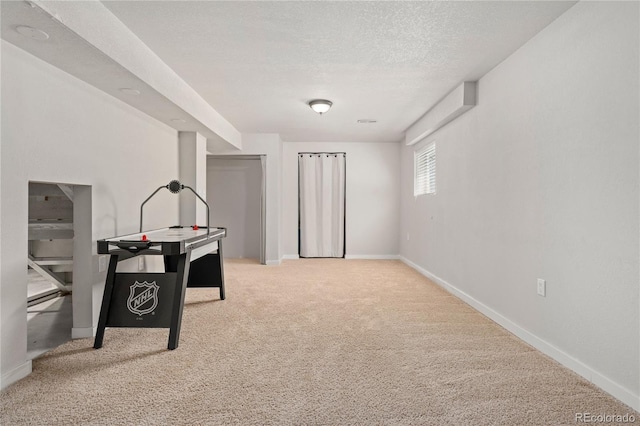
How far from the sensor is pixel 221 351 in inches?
115

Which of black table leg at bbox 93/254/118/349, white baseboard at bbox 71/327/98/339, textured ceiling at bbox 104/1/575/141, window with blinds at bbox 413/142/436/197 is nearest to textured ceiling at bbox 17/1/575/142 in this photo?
textured ceiling at bbox 104/1/575/141

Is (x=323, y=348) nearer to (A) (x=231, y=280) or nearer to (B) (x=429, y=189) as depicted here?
(A) (x=231, y=280)

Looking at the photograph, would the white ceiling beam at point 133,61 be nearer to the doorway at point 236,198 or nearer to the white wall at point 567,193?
the doorway at point 236,198

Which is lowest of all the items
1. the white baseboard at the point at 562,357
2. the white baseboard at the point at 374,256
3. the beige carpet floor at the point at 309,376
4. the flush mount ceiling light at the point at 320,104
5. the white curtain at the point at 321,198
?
the beige carpet floor at the point at 309,376

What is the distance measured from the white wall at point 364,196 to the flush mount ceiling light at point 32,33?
553cm

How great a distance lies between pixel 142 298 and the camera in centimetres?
311

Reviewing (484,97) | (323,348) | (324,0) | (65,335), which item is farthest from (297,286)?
(324,0)

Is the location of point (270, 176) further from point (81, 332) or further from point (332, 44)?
point (81, 332)

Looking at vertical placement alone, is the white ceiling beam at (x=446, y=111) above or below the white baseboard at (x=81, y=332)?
above

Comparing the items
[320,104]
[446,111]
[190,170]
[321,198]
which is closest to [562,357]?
[446,111]

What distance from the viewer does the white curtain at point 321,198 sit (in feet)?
25.7

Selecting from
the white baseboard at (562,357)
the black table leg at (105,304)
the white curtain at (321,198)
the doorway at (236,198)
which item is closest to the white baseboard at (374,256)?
the white curtain at (321,198)

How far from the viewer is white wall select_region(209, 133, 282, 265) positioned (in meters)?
7.09

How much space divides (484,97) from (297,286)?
10.2 feet
